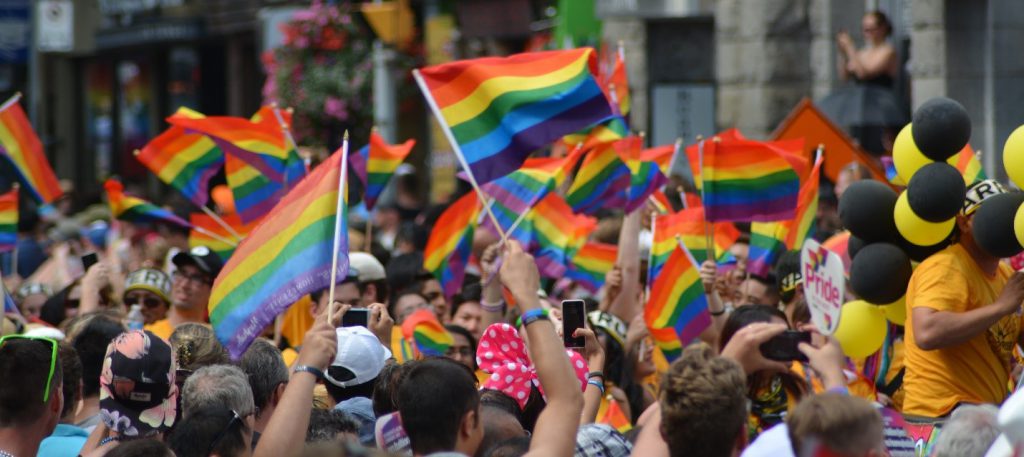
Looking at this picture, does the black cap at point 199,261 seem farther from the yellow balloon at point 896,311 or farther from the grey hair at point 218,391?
the yellow balloon at point 896,311

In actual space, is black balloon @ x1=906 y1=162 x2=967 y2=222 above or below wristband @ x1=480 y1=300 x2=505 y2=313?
above

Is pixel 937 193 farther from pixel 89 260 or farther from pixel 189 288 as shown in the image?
pixel 89 260

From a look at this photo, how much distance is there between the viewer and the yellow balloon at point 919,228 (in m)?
6.67

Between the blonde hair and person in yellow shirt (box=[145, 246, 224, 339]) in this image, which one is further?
person in yellow shirt (box=[145, 246, 224, 339])

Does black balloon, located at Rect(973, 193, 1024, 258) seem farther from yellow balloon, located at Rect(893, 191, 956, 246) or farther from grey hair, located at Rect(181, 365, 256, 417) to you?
grey hair, located at Rect(181, 365, 256, 417)

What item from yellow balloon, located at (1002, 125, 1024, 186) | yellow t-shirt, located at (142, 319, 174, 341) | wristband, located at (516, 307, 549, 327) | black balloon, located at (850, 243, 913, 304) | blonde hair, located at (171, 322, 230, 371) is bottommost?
yellow t-shirt, located at (142, 319, 174, 341)

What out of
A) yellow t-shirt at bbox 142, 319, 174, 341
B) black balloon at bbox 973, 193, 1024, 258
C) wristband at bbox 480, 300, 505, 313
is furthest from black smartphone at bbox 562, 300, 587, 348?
yellow t-shirt at bbox 142, 319, 174, 341

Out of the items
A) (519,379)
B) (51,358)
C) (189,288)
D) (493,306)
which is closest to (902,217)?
(519,379)

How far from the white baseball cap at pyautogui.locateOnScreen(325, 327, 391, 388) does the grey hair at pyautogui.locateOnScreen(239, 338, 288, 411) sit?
0.24 m

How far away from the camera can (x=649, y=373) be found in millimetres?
→ 8070

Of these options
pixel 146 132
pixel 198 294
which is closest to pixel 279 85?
pixel 146 132

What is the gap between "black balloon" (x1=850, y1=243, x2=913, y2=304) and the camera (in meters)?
6.89

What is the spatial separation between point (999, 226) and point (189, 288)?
13.8 feet

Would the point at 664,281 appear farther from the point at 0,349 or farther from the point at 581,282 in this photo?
the point at 0,349
